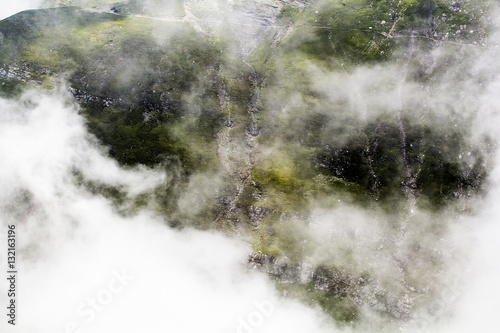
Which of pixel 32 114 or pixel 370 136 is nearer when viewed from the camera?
pixel 370 136

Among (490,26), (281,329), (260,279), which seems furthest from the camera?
(490,26)

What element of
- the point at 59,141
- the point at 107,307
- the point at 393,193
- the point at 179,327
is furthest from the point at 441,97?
the point at 59,141

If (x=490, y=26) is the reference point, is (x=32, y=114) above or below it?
below

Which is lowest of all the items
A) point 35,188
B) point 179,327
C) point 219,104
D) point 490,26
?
point 179,327

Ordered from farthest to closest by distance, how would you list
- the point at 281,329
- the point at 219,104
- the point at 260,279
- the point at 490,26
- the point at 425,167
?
the point at 219,104
the point at 490,26
the point at 425,167
the point at 260,279
the point at 281,329

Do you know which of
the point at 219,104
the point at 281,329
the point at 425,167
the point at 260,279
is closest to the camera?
the point at 281,329

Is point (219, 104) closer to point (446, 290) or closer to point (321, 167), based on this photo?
point (321, 167)

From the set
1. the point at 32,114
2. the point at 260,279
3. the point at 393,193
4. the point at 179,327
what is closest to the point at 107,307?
the point at 179,327

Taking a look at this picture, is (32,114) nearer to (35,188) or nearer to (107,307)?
(35,188)
